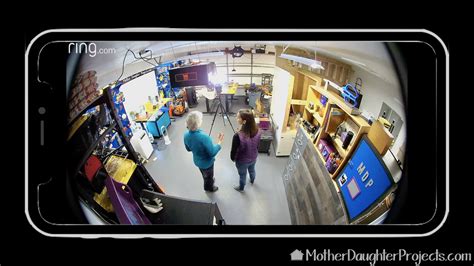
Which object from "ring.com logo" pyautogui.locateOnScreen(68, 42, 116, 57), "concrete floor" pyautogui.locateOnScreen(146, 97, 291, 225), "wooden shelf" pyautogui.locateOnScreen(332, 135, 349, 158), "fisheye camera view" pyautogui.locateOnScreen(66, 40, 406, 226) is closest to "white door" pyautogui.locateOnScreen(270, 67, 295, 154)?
"fisheye camera view" pyautogui.locateOnScreen(66, 40, 406, 226)

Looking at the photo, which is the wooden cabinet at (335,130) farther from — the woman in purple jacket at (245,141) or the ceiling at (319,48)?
the woman in purple jacket at (245,141)

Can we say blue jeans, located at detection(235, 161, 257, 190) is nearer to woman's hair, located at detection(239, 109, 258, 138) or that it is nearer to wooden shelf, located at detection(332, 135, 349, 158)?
woman's hair, located at detection(239, 109, 258, 138)

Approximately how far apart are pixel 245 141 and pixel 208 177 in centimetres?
75

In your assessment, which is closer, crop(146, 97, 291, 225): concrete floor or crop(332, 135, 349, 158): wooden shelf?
crop(332, 135, 349, 158): wooden shelf

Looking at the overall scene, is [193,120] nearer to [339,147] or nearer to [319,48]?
[319,48]

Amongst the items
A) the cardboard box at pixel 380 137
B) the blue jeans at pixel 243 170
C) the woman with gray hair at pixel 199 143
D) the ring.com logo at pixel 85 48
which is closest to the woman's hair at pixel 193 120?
the woman with gray hair at pixel 199 143

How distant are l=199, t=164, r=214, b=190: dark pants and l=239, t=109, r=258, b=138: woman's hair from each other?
2.18 feet

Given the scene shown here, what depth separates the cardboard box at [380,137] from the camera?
92 centimetres

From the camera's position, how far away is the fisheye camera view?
2.71ft

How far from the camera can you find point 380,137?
3.21ft

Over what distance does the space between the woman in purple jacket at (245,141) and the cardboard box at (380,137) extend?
1.01 meters

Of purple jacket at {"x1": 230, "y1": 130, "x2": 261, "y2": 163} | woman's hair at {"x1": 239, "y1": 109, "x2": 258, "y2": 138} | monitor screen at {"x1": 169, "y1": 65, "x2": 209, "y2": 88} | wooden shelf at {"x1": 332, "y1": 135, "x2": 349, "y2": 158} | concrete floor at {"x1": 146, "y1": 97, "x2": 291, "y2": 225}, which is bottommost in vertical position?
concrete floor at {"x1": 146, "y1": 97, "x2": 291, "y2": 225}

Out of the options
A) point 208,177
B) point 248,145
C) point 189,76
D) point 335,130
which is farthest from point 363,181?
point 189,76
